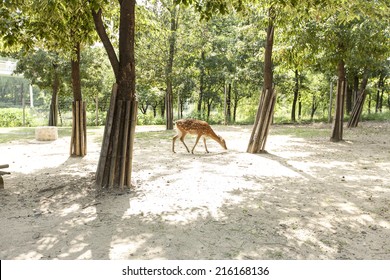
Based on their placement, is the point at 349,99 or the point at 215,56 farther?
the point at 215,56

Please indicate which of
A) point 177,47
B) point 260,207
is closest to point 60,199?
point 260,207

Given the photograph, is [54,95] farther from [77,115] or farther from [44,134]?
[77,115]

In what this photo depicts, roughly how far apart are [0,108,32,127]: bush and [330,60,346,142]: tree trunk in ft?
68.2

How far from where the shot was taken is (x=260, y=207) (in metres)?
5.50

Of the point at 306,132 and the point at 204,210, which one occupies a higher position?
the point at 306,132

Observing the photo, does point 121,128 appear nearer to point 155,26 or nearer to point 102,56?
point 155,26

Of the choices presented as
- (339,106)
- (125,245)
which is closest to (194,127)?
(339,106)

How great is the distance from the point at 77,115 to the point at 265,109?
16.9 ft

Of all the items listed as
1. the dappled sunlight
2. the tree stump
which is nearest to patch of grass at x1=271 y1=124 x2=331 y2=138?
the tree stump

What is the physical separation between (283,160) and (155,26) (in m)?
5.14

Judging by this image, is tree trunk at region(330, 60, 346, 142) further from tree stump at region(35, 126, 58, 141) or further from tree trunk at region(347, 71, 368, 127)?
tree stump at region(35, 126, 58, 141)

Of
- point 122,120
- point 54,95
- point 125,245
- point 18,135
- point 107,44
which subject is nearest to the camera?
point 125,245

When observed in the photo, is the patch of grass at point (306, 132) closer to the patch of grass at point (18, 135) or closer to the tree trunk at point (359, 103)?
the tree trunk at point (359, 103)

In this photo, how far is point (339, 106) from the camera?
12.6 meters
